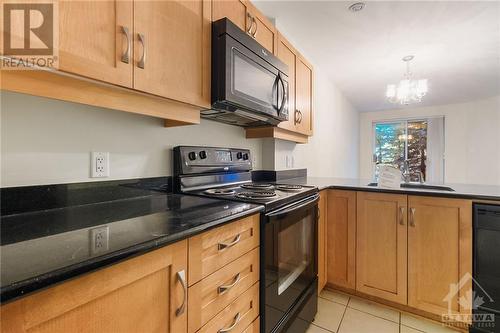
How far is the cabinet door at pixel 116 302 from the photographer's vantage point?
0.45 metres

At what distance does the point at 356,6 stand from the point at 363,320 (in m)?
2.50

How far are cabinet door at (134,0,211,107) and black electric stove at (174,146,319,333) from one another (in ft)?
1.41

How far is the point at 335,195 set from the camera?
206 centimetres

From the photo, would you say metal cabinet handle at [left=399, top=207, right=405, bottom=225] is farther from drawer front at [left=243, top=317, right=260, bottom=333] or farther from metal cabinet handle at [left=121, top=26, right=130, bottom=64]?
metal cabinet handle at [left=121, top=26, right=130, bottom=64]

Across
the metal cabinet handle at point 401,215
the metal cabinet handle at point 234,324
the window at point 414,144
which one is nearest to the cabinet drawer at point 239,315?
the metal cabinet handle at point 234,324

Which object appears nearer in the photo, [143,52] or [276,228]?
[143,52]

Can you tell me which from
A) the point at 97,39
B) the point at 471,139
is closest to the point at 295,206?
the point at 97,39

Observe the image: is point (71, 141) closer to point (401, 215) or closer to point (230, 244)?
point (230, 244)

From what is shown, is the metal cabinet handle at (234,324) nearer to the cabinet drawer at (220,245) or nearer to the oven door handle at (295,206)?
the cabinet drawer at (220,245)

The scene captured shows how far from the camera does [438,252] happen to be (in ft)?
5.45

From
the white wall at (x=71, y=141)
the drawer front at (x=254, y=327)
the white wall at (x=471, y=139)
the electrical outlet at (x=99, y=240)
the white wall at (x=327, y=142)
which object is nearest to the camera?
the electrical outlet at (x=99, y=240)

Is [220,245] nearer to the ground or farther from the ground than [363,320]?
farther from the ground

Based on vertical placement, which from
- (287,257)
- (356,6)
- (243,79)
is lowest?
(287,257)

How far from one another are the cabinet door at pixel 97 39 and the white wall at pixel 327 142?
1.58 meters
